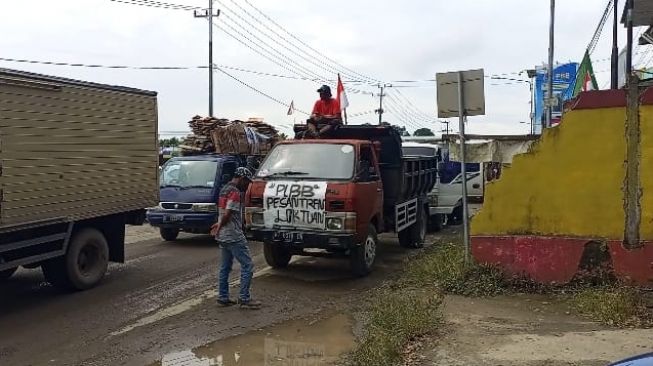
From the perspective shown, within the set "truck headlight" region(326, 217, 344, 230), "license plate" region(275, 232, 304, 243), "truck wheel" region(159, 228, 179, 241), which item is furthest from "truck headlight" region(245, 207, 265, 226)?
"truck wheel" region(159, 228, 179, 241)

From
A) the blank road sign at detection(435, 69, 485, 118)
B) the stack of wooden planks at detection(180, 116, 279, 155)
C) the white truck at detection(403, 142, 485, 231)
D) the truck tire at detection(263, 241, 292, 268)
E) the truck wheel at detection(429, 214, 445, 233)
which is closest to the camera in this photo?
the blank road sign at detection(435, 69, 485, 118)

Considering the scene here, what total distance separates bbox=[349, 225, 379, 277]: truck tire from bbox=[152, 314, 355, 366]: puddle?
2.27 metres

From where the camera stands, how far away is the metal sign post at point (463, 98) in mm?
8719

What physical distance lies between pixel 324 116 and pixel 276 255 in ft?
9.24

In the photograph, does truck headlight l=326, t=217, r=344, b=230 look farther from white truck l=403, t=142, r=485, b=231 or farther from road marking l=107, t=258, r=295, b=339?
white truck l=403, t=142, r=485, b=231

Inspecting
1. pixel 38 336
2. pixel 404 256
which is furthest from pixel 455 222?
pixel 38 336

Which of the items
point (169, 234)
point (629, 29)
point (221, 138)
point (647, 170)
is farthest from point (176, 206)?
point (629, 29)

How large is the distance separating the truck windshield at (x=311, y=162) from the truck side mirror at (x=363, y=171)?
0.12m

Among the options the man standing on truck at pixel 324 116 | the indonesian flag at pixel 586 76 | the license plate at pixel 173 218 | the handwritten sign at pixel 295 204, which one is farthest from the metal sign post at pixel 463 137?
the indonesian flag at pixel 586 76

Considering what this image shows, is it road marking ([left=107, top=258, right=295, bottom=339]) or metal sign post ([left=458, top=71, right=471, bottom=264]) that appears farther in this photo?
metal sign post ([left=458, top=71, right=471, bottom=264])

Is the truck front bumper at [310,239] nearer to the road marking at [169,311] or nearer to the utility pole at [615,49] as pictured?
the road marking at [169,311]

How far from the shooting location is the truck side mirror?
9518mm

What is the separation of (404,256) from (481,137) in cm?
303

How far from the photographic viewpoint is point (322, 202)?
9.08m
